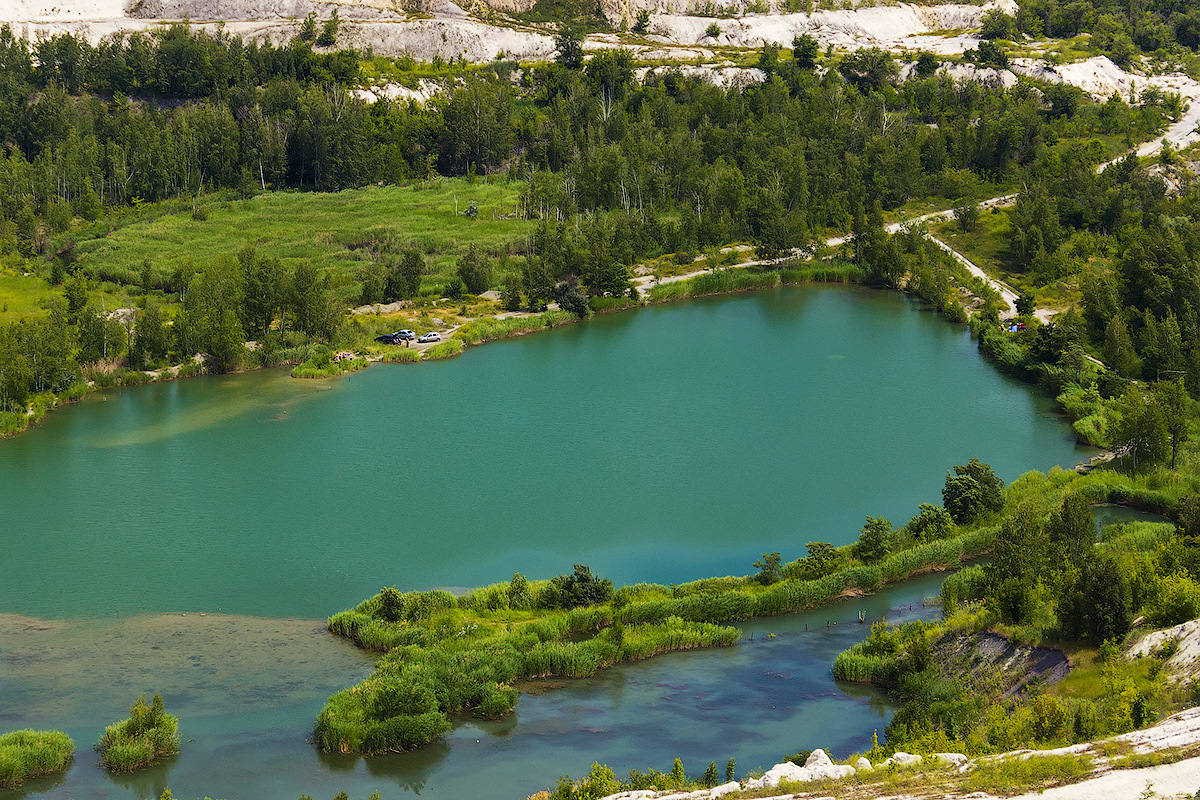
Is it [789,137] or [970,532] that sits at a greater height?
[789,137]

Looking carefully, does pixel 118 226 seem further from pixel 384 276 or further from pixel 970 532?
pixel 970 532

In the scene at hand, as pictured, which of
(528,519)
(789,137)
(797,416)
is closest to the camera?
(528,519)

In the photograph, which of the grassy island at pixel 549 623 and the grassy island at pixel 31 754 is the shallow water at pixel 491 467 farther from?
the grassy island at pixel 31 754

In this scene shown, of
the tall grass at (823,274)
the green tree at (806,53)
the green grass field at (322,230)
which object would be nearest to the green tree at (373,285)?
the green grass field at (322,230)

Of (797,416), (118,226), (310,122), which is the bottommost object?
→ (797,416)

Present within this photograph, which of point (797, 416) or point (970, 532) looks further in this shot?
point (797, 416)

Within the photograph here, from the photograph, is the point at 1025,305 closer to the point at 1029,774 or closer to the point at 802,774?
the point at 1029,774

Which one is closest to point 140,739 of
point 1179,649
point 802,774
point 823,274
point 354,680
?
point 354,680

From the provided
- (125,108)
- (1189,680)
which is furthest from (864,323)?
(125,108)
